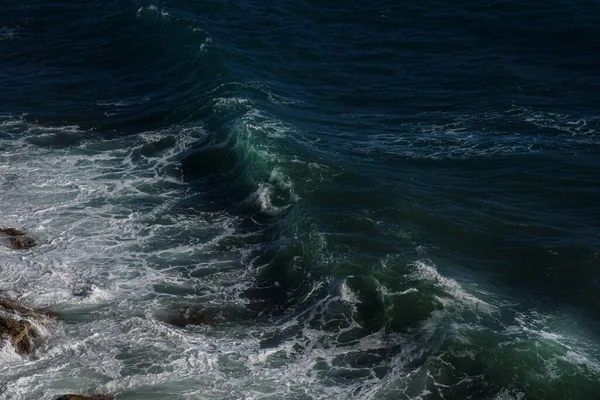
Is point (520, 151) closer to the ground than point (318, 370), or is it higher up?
higher up

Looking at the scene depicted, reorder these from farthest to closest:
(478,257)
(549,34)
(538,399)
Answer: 1. (549,34)
2. (478,257)
3. (538,399)

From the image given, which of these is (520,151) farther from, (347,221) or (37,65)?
(37,65)

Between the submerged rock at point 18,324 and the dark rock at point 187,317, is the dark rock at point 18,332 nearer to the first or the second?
the submerged rock at point 18,324

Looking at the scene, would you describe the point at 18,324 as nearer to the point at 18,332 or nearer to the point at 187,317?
the point at 18,332

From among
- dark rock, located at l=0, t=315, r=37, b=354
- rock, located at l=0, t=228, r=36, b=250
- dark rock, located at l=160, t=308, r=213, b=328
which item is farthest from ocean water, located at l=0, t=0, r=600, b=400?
rock, located at l=0, t=228, r=36, b=250

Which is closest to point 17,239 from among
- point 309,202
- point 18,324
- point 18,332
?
point 18,324

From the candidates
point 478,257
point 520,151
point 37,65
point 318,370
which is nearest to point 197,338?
point 318,370
